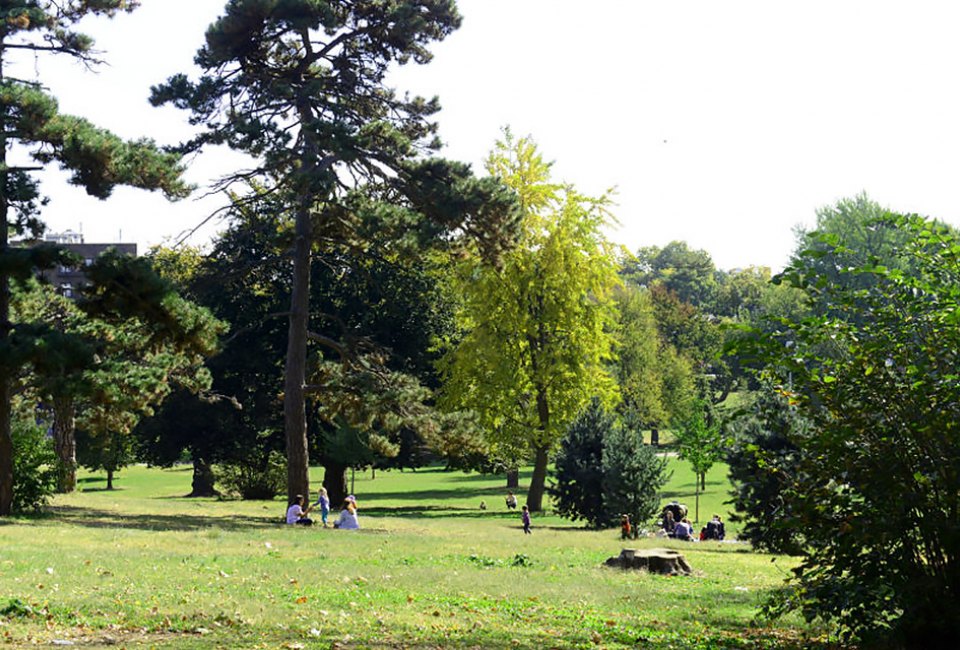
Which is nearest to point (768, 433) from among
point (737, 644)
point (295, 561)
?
point (295, 561)

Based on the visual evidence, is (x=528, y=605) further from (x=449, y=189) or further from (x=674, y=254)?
(x=674, y=254)

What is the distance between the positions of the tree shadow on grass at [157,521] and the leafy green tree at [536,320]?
1209 cm

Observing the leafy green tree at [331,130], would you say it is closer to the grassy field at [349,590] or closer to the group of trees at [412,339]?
the group of trees at [412,339]

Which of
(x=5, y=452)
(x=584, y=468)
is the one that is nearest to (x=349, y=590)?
(x=5, y=452)

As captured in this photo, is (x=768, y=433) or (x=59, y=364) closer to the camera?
(x=59, y=364)

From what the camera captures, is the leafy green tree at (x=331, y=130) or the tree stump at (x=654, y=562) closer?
the tree stump at (x=654, y=562)

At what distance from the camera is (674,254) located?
156250 millimetres

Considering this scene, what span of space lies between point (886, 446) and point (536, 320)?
3201 cm

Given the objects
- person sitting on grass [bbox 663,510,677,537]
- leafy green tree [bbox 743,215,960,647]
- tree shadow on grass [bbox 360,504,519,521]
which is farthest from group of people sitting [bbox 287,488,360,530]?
leafy green tree [bbox 743,215,960,647]

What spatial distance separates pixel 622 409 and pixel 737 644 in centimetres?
6416

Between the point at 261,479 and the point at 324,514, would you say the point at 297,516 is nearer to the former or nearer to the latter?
the point at 324,514

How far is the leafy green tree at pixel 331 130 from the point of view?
1126 inches

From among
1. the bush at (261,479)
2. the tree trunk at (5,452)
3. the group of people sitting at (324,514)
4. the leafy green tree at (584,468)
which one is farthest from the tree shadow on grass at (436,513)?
the tree trunk at (5,452)

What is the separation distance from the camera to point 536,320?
42656mm
